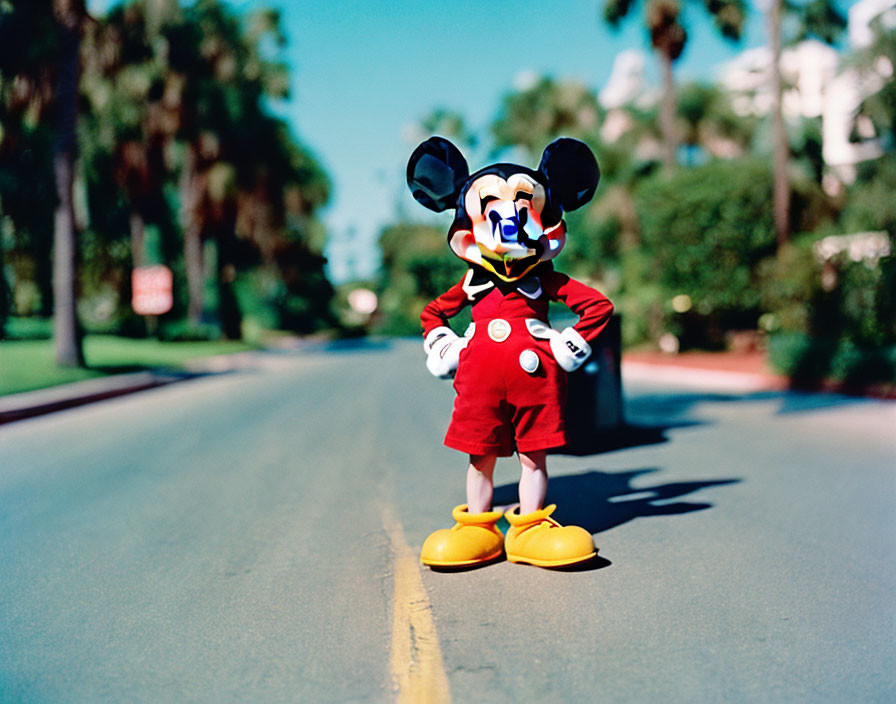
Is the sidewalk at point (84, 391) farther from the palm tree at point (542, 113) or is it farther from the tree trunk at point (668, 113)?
the palm tree at point (542, 113)

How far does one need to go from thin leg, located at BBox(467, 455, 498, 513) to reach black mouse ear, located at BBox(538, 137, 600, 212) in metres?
1.45

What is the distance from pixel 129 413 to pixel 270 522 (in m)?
8.76

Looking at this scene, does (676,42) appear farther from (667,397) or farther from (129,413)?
(129,413)

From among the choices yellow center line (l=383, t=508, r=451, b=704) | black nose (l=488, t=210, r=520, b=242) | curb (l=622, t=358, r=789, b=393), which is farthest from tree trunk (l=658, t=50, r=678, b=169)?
yellow center line (l=383, t=508, r=451, b=704)

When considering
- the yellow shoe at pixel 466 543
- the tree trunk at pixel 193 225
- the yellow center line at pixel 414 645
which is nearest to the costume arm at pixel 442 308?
the yellow shoe at pixel 466 543

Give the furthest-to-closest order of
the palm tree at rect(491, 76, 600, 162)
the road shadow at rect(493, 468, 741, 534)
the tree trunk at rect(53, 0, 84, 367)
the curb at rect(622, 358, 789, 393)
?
the palm tree at rect(491, 76, 600, 162) < the tree trunk at rect(53, 0, 84, 367) < the curb at rect(622, 358, 789, 393) < the road shadow at rect(493, 468, 741, 534)

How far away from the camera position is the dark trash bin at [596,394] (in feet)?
27.0

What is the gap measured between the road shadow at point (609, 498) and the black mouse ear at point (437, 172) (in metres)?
2.14

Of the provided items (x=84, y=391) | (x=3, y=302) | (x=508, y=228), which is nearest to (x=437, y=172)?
(x=508, y=228)

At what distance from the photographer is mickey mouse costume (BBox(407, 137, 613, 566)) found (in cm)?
444

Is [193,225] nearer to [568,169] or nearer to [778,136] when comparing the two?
[778,136]

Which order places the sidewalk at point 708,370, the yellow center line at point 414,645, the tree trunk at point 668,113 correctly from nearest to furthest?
the yellow center line at point 414,645 → the sidewalk at point 708,370 → the tree trunk at point 668,113

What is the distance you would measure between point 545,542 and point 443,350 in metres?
1.15

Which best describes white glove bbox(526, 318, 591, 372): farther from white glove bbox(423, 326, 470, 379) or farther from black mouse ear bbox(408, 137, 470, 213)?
black mouse ear bbox(408, 137, 470, 213)
